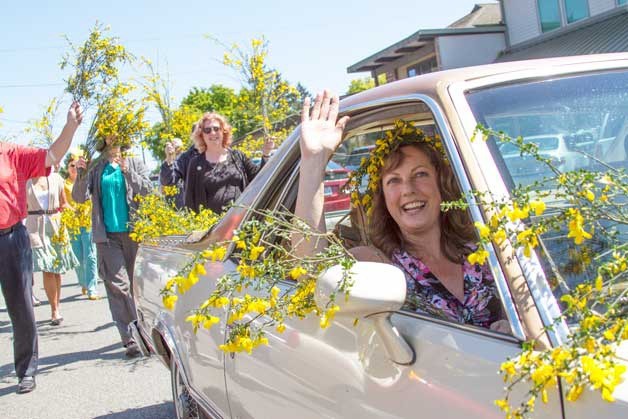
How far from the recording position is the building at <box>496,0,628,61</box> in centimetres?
1748

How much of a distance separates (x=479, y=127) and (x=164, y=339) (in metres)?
2.50

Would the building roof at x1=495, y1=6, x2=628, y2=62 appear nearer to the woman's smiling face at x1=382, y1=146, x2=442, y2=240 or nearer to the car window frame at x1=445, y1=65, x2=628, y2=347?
the woman's smiling face at x1=382, y1=146, x2=442, y2=240

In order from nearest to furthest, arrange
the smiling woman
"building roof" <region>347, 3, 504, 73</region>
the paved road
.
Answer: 1. the smiling woman
2. the paved road
3. "building roof" <region>347, 3, 504, 73</region>

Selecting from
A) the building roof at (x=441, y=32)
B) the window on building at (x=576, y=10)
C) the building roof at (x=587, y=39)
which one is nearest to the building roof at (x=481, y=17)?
the building roof at (x=441, y=32)

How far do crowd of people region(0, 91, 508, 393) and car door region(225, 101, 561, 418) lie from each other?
19cm

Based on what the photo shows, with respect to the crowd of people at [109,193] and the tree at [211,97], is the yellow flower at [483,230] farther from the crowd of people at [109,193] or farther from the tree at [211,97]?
the tree at [211,97]

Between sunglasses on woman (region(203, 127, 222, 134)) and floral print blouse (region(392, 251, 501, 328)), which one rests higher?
sunglasses on woman (region(203, 127, 222, 134))

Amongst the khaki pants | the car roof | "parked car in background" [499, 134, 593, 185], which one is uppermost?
the car roof

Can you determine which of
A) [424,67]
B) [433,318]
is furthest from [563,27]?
[433,318]

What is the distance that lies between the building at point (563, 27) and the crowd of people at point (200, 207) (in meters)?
12.8

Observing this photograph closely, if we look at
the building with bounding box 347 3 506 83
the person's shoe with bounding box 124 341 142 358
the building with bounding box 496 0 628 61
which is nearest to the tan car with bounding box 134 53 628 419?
the person's shoe with bounding box 124 341 142 358

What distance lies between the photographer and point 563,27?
20.2 m

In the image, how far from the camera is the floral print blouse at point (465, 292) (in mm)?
2246

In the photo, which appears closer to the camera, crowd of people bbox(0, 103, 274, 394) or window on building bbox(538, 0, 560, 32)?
crowd of people bbox(0, 103, 274, 394)
